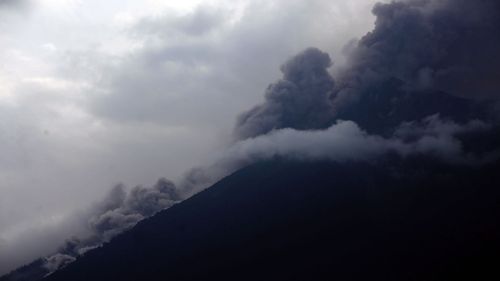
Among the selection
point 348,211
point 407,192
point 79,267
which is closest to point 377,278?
point 348,211

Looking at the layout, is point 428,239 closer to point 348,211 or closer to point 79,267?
point 348,211

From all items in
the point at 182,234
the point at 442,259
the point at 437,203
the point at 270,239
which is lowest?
the point at 442,259

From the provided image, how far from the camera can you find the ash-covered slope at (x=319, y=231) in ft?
378

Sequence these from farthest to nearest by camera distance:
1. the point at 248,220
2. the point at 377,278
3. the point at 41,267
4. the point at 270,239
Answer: the point at 41,267 < the point at 248,220 < the point at 270,239 < the point at 377,278

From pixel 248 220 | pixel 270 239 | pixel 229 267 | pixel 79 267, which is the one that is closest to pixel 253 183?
pixel 248 220

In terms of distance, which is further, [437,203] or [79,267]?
[79,267]

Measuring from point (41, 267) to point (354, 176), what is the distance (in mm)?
106535

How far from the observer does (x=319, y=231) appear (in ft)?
430

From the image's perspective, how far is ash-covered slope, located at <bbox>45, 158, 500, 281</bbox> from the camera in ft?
378

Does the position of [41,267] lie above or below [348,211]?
above

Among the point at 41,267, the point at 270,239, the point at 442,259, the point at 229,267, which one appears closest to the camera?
the point at 442,259

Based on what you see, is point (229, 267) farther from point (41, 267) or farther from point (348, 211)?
point (41, 267)

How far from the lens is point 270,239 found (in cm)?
13225

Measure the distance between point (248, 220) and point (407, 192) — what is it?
40.9 meters
